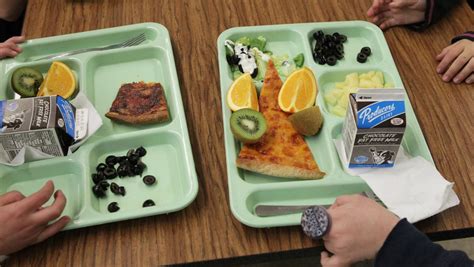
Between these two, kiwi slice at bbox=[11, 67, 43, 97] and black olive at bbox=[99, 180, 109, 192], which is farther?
kiwi slice at bbox=[11, 67, 43, 97]

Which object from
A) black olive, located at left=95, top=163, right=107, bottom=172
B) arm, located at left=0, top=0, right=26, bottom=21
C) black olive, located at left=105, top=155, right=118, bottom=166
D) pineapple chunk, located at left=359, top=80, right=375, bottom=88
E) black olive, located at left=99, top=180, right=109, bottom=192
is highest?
arm, located at left=0, top=0, right=26, bottom=21

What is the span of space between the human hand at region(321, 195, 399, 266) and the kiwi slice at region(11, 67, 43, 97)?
1.00m

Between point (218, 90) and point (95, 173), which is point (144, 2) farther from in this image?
point (95, 173)

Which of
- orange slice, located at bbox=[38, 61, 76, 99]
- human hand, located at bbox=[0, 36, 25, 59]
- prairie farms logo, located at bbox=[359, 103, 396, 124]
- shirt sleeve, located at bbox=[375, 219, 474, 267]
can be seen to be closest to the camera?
shirt sleeve, located at bbox=[375, 219, 474, 267]

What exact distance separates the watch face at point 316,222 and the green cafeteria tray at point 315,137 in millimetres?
64

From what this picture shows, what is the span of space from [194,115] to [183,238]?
16.1 inches

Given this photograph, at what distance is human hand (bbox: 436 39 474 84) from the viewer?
4.94ft

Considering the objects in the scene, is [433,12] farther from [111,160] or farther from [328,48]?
[111,160]

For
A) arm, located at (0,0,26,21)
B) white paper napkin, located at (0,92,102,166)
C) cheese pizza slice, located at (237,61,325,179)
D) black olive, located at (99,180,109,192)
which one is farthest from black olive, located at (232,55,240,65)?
arm, located at (0,0,26,21)

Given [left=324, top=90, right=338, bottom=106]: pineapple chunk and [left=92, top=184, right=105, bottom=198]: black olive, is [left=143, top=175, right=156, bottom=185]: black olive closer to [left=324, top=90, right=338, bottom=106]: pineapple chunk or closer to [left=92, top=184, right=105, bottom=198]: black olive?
[left=92, top=184, right=105, bottom=198]: black olive

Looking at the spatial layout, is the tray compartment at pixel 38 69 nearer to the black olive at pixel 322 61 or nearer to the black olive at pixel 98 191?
the black olive at pixel 98 191

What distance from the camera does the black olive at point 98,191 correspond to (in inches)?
49.1

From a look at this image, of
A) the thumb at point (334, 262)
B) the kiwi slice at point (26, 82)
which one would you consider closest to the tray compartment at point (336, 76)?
the thumb at point (334, 262)

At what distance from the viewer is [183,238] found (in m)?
1.17
